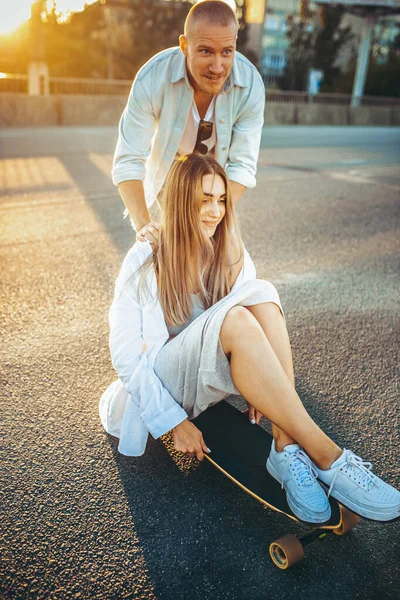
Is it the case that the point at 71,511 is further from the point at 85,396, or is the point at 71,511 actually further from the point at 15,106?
the point at 15,106

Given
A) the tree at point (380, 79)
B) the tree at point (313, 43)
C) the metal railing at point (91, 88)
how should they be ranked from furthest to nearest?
the tree at point (313, 43)
the tree at point (380, 79)
the metal railing at point (91, 88)

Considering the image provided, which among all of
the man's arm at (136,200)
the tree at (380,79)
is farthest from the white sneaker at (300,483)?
the tree at (380,79)

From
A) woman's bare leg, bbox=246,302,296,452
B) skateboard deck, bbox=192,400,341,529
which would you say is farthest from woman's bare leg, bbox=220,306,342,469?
skateboard deck, bbox=192,400,341,529

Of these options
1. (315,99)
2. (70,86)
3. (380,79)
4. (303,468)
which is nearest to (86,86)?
(70,86)

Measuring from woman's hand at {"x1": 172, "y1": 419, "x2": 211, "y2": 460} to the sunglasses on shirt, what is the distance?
68.2 inches

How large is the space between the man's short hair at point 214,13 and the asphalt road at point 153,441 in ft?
6.48

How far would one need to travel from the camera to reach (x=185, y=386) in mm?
2223

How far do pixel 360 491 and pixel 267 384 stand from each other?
52cm

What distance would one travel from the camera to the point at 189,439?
7.05 feet

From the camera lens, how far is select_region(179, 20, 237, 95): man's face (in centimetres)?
261

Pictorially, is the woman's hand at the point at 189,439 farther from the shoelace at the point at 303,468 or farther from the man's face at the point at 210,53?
the man's face at the point at 210,53

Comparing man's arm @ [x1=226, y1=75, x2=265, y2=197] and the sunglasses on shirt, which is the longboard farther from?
the sunglasses on shirt

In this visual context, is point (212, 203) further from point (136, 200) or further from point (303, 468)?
point (303, 468)

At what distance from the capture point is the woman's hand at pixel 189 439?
7.04 feet
